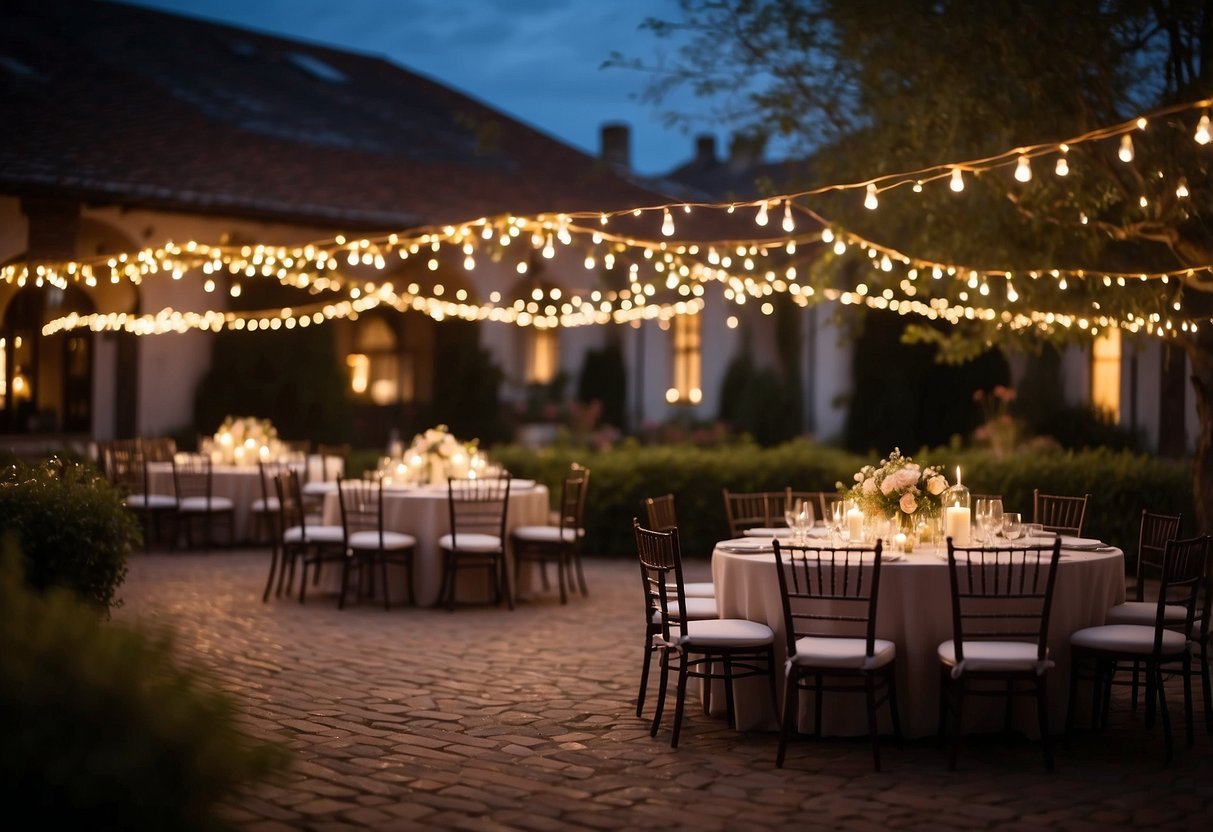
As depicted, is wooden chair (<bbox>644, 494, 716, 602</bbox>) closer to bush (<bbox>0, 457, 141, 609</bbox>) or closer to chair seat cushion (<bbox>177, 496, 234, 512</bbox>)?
bush (<bbox>0, 457, 141, 609</bbox>)

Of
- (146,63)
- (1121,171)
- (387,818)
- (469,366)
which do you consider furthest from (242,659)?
(146,63)

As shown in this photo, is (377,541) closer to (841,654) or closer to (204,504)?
(204,504)

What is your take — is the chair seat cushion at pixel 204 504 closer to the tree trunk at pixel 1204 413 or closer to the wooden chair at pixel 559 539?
the wooden chair at pixel 559 539

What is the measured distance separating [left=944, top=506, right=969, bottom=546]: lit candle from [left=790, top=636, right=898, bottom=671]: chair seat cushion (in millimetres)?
1016

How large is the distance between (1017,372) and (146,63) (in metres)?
14.0

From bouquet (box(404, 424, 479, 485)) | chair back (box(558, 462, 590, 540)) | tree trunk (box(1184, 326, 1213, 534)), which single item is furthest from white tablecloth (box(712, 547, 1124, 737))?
bouquet (box(404, 424, 479, 485))

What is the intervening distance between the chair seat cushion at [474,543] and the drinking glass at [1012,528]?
4.59m

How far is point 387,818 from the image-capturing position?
5.18 m

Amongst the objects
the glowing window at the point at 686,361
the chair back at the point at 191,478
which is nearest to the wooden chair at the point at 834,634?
the chair back at the point at 191,478

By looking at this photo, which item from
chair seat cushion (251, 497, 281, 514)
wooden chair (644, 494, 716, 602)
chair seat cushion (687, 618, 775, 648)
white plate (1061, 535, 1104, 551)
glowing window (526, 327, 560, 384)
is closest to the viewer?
chair seat cushion (687, 618, 775, 648)

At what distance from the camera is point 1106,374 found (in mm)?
18719

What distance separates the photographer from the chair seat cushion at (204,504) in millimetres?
14758

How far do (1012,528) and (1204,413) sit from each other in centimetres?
377

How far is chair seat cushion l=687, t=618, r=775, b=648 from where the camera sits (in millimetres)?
6480
